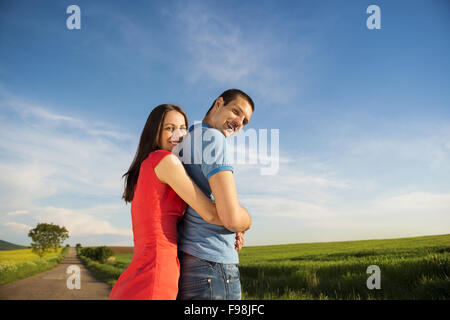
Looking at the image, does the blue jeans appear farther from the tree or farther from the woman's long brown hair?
the tree

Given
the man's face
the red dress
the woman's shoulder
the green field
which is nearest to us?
the red dress

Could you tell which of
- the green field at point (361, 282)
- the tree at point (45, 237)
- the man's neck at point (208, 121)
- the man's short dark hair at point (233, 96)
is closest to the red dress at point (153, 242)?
the man's neck at point (208, 121)

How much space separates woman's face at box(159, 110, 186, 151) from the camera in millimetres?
2434

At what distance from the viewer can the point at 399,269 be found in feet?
23.5

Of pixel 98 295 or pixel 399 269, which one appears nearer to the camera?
pixel 399 269

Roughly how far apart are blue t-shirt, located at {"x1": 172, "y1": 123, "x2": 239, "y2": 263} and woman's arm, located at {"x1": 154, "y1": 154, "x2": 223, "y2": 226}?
4.2 inches

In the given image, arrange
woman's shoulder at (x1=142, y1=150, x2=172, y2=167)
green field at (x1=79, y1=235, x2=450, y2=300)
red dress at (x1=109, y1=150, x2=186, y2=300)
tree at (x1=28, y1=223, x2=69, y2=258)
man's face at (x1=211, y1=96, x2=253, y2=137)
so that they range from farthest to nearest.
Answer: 1. tree at (x1=28, y1=223, x2=69, y2=258)
2. green field at (x1=79, y1=235, x2=450, y2=300)
3. man's face at (x1=211, y1=96, x2=253, y2=137)
4. woman's shoulder at (x1=142, y1=150, x2=172, y2=167)
5. red dress at (x1=109, y1=150, x2=186, y2=300)

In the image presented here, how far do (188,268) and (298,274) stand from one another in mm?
7419

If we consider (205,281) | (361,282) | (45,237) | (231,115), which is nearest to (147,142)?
(231,115)

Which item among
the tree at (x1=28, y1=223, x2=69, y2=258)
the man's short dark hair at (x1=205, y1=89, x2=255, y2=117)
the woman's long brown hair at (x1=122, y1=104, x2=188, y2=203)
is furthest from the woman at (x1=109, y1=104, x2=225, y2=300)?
the tree at (x1=28, y1=223, x2=69, y2=258)
